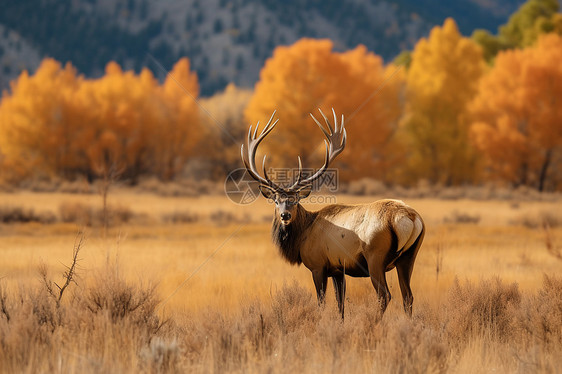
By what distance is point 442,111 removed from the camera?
3506cm

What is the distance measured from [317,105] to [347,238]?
25.3 meters

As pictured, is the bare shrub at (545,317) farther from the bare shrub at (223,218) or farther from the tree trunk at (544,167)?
the tree trunk at (544,167)

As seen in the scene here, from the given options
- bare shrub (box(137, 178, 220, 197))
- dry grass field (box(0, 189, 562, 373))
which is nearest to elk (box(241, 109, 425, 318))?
dry grass field (box(0, 189, 562, 373))

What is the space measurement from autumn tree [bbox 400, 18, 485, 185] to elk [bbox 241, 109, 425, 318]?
27.7 meters

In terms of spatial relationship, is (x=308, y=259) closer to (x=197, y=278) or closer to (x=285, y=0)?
(x=197, y=278)

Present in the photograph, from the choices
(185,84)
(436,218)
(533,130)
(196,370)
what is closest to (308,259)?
(196,370)

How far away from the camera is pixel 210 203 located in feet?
84.6

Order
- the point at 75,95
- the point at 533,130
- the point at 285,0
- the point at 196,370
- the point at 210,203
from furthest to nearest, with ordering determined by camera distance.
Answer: the point at 285,0 → the point at 75,95 → the point at 533,130 → the point at 210,203 → the point at 196,370

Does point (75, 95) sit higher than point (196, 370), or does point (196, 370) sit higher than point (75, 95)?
point (75, 95)

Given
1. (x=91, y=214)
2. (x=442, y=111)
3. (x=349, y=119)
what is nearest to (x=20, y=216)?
(x=91, y=214)

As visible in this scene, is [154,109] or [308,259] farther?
[154,109]

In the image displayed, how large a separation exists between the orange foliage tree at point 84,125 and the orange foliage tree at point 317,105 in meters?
5.93

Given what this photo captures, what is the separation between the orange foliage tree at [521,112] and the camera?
30516 mm

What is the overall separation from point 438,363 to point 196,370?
1.92m
